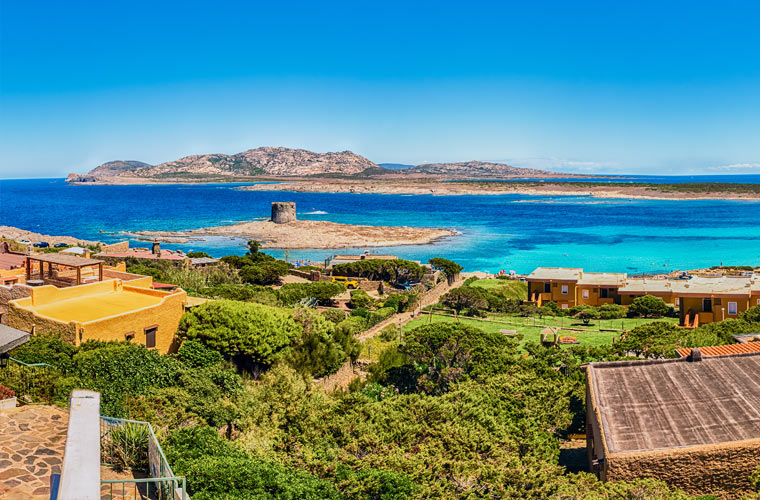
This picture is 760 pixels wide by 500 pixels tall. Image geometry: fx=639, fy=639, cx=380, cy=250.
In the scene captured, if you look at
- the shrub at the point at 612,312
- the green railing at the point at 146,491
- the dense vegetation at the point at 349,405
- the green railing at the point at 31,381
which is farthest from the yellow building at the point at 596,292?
the green railing at the point at 146,491

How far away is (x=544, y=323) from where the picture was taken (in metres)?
30.3

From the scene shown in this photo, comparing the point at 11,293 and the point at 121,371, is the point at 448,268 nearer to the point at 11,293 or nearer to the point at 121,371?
the point at 11,293

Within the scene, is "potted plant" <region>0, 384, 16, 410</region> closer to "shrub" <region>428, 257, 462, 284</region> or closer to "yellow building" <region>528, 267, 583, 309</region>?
"yellow building" <region>528, 267, 583, 309</region>

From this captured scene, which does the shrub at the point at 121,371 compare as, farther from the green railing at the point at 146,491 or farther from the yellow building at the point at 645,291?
the yellow building at the point at 645,291

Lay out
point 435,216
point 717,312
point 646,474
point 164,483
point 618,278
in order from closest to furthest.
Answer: point 164,483 → point 646,474 → point 717,312 → point 618,278 → point 435,216

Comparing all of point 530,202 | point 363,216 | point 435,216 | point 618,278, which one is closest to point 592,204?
point 530,202

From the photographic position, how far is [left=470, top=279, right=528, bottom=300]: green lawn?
4000cm

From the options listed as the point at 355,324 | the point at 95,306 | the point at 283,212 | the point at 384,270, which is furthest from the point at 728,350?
the point at 283,212

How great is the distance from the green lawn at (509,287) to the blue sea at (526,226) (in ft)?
59.6

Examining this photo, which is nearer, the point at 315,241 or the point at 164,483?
the point at 164,483

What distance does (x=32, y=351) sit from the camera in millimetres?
14656

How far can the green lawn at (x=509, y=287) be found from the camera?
40.0 metres

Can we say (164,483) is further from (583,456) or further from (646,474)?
(583,456)

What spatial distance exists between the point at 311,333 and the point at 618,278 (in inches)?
958
